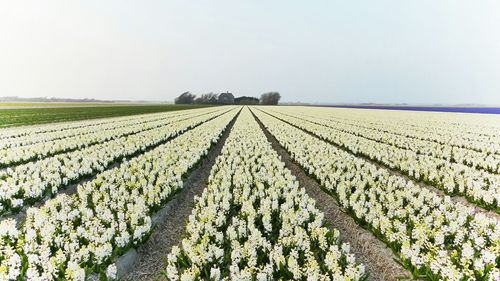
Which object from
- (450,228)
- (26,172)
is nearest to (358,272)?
(450,228)

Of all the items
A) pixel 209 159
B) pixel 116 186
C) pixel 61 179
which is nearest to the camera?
pixel 116 186

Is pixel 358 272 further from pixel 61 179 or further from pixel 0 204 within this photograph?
pixel 61 179

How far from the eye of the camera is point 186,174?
43.1ft

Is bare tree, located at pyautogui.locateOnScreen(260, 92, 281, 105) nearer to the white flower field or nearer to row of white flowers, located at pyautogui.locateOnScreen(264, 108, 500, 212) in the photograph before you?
row of white flowers, located at pyautogui.locateOnScreen(264, 108, 500, 212)

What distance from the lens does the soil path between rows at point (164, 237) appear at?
6.63 metres

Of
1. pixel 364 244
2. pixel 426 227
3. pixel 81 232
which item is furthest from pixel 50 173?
pixel 426 227

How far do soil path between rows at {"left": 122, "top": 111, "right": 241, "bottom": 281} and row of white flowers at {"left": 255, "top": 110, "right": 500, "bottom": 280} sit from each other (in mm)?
4760

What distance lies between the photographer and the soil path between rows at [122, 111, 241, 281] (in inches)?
261

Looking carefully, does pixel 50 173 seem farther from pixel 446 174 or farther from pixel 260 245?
pixel 446 174

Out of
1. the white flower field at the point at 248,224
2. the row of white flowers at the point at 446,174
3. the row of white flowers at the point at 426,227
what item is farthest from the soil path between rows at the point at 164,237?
the row of white flowers at the point at 446,174

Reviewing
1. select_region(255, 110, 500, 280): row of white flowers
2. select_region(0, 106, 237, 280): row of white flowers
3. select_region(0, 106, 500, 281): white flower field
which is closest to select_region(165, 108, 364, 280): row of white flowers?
select_region(0, 106, 500, 281): white flower field

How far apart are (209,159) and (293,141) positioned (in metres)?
6.12

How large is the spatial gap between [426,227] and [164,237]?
625 centimetres

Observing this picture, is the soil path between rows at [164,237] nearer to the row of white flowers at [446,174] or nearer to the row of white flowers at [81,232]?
the row of white flowers at [81,232]
